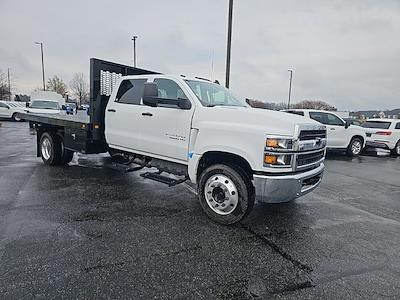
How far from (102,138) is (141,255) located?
3.80m

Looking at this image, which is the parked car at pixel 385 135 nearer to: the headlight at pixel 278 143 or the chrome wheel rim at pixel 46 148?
the headlight at pixel 278 143

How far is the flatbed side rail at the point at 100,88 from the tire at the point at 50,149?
192cm

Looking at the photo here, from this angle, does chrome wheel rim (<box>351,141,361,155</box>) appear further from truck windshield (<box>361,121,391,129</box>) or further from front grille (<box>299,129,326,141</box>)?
front grille (<box>299,129,326,141</box>)

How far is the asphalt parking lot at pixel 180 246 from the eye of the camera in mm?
2824

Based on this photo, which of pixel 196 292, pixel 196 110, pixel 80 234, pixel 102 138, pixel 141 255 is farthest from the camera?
pixel 102 138

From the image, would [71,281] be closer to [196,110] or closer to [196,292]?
[196,292]

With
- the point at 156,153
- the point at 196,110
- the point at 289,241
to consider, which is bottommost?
the point at 289,241

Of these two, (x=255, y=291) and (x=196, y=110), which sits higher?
(x=196, y=110)

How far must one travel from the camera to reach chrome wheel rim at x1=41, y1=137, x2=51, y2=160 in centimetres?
799

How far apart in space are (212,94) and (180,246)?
2761 mm

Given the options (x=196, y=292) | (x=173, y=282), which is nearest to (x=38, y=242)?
(x=173, y=282)

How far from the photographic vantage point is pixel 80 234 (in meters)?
3.87

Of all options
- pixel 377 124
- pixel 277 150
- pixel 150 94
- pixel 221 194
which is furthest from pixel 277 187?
pixel 377 124

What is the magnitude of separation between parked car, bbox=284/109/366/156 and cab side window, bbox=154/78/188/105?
26.5ft
